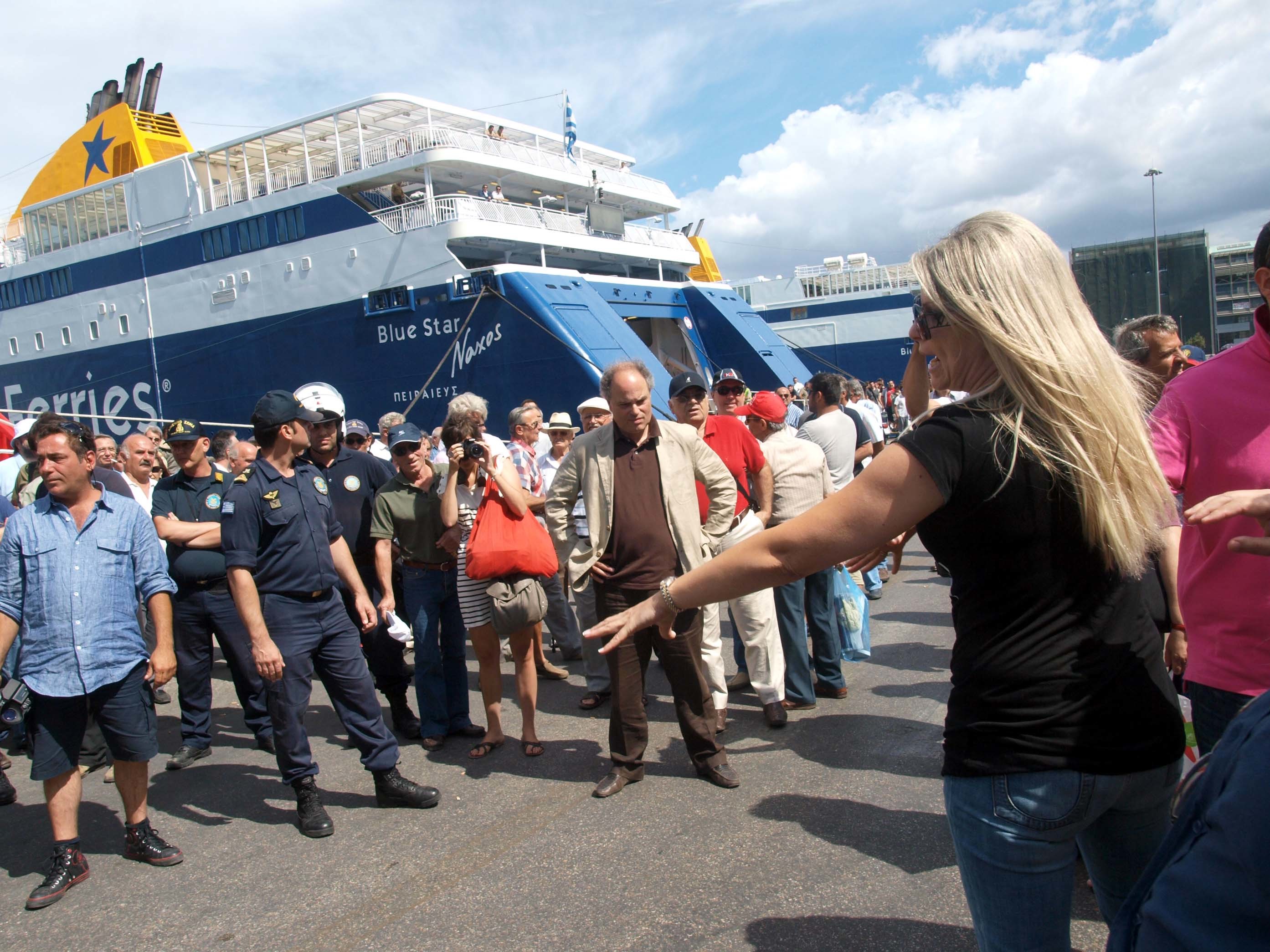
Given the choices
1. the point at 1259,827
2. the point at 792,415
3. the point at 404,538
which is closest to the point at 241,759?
the point at 404,538

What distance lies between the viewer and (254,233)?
1614 centimetres

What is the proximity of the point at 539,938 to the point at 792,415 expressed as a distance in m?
10.5

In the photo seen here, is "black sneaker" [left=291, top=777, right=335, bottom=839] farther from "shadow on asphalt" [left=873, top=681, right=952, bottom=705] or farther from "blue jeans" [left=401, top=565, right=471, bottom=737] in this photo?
"shadow on asphalt" [left=873, top=681, right=952, bottom=705]

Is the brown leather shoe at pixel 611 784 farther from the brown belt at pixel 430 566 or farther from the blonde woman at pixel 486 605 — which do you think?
the brown belt at pixel 430 566

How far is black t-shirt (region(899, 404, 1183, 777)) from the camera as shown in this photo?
144 centimetres

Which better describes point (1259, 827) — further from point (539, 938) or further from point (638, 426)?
point (638, 426)

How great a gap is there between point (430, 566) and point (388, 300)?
37.6 feet

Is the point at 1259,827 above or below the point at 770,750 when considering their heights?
above

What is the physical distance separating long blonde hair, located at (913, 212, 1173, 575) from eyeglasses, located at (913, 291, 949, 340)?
24 millimetres

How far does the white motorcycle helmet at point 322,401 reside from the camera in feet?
16.0

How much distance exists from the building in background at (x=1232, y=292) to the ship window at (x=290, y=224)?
54304 mm

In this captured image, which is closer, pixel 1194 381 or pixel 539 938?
pixel 1194 381

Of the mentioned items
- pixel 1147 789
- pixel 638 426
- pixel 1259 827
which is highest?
pixel 638 426

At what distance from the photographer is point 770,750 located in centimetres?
427
